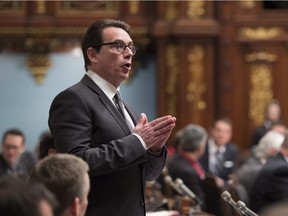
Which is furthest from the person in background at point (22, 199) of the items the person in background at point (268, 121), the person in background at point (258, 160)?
the person in background at point (268, 121)

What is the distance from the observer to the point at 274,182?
554cm

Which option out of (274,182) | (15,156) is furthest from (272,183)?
(15,156)

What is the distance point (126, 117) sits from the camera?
344 centimetres

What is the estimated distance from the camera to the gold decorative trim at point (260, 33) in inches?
440

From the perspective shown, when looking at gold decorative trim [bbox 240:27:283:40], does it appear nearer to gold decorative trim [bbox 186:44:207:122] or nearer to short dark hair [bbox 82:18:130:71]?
gold decorative trim [bbox 186:44:207:122]

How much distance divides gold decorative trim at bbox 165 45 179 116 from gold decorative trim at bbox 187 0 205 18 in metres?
0.53

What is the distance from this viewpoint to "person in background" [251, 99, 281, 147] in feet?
34.5

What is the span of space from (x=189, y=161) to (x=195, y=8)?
13.6ft

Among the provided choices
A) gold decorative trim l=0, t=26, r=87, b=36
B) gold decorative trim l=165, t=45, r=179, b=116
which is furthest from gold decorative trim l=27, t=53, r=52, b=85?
gold decorative trim l=165, t=45, r=179, b=116

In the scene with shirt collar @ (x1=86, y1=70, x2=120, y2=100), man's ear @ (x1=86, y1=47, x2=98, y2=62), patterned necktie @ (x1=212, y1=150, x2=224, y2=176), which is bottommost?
patterned necktie @ (x1=212, y1=150, x2=224, y2=176)

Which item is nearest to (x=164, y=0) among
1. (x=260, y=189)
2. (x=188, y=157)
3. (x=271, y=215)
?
(x=188, y=157)

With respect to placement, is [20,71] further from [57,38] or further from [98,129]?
[98,129]

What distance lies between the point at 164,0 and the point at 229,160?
2869mm

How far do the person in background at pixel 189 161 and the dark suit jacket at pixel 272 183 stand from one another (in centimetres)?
112
